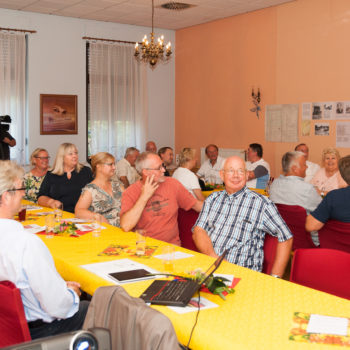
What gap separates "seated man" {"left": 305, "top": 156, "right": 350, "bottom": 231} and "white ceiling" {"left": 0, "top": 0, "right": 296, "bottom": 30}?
16.3 ft

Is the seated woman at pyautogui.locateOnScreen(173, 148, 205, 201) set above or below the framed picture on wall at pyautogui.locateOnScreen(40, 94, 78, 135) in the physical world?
below

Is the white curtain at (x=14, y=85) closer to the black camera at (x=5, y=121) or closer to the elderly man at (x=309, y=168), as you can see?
the black camera at (x=5, y=121)

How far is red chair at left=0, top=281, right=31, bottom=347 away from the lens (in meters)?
2.05

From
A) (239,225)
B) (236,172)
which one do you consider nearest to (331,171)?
(236,172)

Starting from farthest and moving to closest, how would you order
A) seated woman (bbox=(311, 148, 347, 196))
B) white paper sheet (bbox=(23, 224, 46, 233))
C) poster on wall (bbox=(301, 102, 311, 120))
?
poster on wall (bbox=(301, 102, 311, 120))
seated woman (bbox=(311, 148, 347, 196))
white paper sheet (bbox=(23, 224, 46, 233))

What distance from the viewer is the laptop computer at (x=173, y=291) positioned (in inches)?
86.4

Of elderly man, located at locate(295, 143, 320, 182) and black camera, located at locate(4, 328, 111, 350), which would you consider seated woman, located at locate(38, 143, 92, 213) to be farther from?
black camera, located at locate(4, 328, 111, 350)

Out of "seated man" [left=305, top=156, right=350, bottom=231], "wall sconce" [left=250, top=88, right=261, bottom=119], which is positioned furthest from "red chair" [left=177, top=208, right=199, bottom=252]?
"wall sconce" [left=250, top=88, right=261, bottom=119]

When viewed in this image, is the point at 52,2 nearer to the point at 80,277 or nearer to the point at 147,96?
the point at 147,96

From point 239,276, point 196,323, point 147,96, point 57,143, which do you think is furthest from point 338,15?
point 196,323

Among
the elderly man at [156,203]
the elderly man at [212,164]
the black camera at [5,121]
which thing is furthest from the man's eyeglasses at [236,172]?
the black camera at [5,121]

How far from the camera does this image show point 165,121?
1089 centimetres

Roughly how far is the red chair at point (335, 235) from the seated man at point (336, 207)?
0.05 metres

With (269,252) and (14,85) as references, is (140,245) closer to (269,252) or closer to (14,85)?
(269,252)
